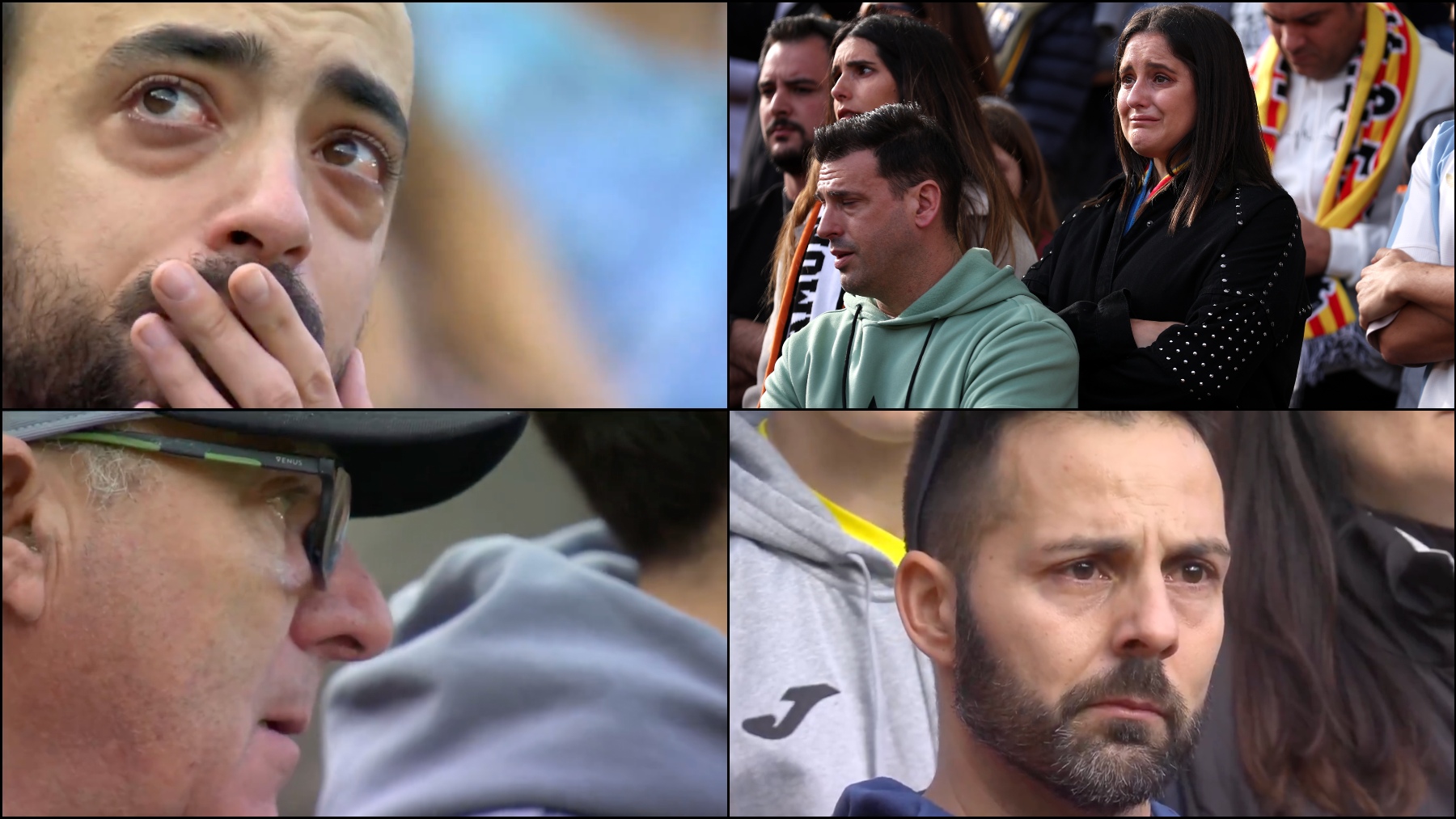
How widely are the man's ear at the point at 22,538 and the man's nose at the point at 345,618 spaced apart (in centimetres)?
30

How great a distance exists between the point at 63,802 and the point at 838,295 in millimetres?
1081

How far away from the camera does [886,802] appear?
1823 millimetres

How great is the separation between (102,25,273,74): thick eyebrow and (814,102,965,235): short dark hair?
77 centimetres

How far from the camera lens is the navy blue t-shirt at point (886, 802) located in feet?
5.97

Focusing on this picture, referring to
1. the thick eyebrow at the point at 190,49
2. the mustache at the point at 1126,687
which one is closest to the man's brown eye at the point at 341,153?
the thick eyebrow at the point at 190,49

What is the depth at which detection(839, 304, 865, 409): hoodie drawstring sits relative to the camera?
A: 1738 millimetres

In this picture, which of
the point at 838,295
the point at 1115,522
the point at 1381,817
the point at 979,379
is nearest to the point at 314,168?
the point at 838,295

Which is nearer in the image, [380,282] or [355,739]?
[355,739]

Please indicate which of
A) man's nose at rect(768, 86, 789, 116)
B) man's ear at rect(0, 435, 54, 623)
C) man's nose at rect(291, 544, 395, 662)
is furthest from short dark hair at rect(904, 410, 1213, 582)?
man's ear at rect(0, 435, 54, 623)

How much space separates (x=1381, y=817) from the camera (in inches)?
73.5

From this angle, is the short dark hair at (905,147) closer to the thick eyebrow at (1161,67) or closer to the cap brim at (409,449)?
the thick eyebrow at (1161,67)

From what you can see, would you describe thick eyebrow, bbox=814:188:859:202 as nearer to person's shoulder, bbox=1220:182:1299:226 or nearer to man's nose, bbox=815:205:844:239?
man's nose, bbox=815:205:844:239

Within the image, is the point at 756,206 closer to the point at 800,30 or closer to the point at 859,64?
the point at 800,30

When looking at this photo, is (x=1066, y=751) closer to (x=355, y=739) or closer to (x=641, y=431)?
(x=641, y=431)
